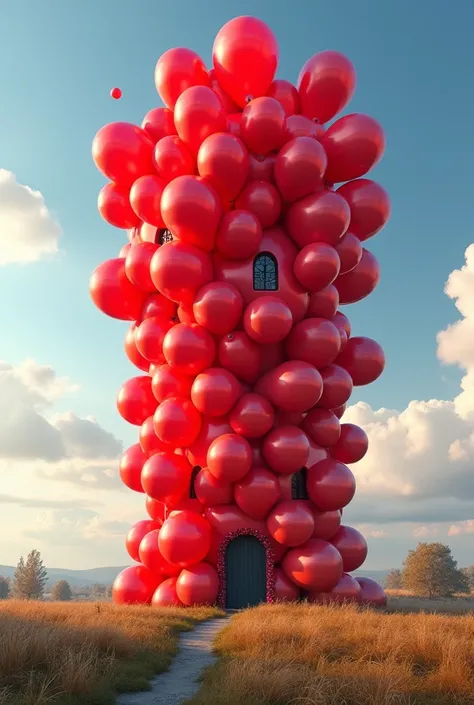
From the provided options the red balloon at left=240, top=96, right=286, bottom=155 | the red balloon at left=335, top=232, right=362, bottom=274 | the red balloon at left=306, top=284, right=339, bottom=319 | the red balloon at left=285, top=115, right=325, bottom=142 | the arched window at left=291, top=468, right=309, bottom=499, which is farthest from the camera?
the red balloon at left=285, top=115, right=325, bottom=142

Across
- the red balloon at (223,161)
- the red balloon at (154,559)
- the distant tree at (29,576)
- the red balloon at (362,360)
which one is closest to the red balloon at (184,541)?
the red balloon at (154,559)

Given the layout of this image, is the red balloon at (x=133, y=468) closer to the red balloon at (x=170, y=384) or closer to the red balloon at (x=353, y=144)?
the red balloon at (x=170, y=384)

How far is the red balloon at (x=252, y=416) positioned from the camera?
18219 millimetres

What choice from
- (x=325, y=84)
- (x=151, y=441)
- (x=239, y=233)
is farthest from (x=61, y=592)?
(x=325, y=84)

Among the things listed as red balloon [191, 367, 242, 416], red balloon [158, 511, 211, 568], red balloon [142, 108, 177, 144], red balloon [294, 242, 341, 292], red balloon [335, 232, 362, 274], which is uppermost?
red balloon [142, 108, 177, 144]

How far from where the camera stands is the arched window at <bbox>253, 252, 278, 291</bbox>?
19938 mm

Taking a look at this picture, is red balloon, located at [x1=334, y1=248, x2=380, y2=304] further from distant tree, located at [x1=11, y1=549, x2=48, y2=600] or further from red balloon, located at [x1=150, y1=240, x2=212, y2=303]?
distant tree, located at [x1=11, y1=549, x2=48, y2=600]

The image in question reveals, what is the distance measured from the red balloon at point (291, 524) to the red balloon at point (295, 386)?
2777 mm

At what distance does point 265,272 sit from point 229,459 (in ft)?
19.7

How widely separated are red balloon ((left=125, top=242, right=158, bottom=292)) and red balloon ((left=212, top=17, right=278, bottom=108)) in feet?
19.2

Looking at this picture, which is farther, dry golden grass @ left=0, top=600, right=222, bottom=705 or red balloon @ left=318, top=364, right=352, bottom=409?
red balloon @ left=318, top=364, right=352, bottom=409

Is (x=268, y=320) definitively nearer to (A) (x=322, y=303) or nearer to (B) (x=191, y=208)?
(A) (x=322, y=303)

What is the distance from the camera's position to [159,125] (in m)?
21.8

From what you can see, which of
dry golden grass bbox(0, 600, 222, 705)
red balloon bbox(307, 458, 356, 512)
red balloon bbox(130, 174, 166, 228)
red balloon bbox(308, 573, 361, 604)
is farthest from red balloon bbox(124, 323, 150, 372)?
dry golden grass bbox(0, 600, 222, 705)
